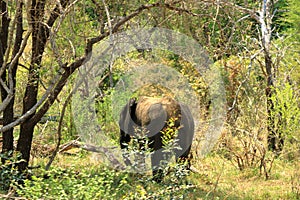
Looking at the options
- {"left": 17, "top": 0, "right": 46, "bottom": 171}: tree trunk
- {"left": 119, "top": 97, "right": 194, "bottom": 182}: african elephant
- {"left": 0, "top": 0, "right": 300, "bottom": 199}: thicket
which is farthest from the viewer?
{"left": 119, "top": 97, "right": 194, "bottom": 182}: african elephant

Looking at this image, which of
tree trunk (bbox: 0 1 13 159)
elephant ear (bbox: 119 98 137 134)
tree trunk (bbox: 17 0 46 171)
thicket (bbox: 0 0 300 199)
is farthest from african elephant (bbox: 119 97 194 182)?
tree trunk (bbox: 0 1 13 159)

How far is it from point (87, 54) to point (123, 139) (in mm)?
2922

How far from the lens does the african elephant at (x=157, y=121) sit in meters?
8.51

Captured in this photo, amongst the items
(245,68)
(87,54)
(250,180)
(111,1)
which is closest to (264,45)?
(245,68)

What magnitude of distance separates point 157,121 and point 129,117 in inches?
30.8

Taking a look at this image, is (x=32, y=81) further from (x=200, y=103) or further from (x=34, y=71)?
(x=200, y=103)

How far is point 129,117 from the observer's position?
9.23 meters

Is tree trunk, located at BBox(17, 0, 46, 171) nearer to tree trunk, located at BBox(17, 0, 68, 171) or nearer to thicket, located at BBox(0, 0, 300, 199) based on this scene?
tree trunk, located at BBox(17, 0, 68, 171)

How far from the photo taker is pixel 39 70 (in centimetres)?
682

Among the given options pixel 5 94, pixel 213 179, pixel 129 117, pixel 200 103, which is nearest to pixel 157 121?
pixel 129 117

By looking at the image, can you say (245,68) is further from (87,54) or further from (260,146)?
(87,54)

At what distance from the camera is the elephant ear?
917 centimetres

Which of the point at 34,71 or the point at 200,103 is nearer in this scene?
the point at 34,71

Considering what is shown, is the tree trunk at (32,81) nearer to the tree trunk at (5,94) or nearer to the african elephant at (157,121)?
the tree trunk at (5,94)
